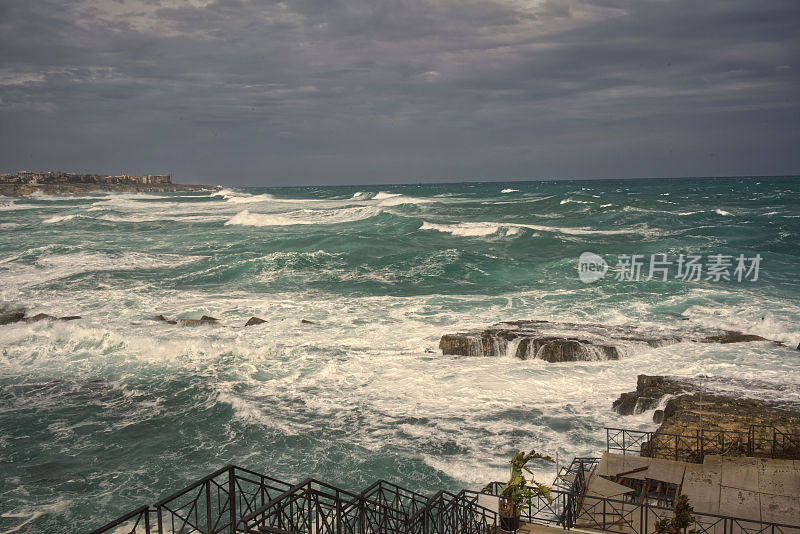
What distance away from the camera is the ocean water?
12.2 m

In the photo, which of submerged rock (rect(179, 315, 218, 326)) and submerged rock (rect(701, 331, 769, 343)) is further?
submerged rock (rect(179, 315, 218, 326))

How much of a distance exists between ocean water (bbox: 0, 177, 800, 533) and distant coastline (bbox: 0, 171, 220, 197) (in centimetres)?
11719

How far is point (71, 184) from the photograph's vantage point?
496 ft

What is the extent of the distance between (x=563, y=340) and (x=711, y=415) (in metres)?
6.25

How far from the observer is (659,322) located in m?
22.3

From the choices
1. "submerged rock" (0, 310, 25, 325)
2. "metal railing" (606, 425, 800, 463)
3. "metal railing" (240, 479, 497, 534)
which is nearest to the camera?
"metal railing" (240, 479, 497, 534)

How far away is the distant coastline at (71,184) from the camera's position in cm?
13850

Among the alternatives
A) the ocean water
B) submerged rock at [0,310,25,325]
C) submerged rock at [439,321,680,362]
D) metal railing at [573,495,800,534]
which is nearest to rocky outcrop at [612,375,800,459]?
the ocean water

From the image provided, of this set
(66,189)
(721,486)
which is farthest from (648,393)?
(66,189)

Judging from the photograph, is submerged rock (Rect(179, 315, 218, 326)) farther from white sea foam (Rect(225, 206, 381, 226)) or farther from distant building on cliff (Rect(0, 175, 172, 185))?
distant building on cliff (Rect(0, 175, 172, 185))

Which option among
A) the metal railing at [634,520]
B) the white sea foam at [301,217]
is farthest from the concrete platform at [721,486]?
the white sea foam at [301,217]

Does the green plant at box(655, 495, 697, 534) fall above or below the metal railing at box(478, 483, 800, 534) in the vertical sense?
above

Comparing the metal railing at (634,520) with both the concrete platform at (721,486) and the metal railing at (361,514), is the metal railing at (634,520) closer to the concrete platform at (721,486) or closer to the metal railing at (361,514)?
the concrete platform at (721,486)

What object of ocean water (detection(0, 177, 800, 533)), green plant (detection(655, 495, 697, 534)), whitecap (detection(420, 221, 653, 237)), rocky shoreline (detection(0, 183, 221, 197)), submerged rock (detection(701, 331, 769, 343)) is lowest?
ocean water (detection(0, 177, 800, 533))
